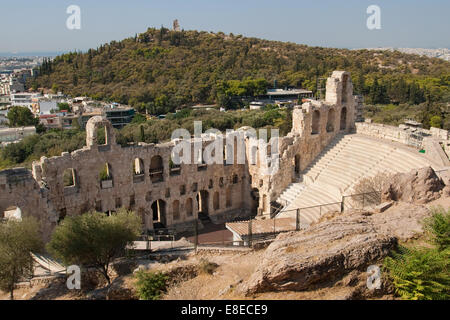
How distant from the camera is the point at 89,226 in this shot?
1697 centimetres

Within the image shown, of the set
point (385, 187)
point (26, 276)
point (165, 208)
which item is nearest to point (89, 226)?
point (26, 276)

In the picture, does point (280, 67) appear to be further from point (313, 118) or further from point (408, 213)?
point (408, 213)

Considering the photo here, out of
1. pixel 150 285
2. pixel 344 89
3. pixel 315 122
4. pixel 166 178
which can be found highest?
pixel 344 89

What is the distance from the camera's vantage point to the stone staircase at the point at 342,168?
2633cm

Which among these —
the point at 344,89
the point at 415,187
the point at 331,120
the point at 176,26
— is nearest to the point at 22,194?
the point at 415,187

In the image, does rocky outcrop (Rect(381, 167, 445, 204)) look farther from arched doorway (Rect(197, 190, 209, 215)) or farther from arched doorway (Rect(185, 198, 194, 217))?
arched doorway (Rect(185, 198, 194, 217))

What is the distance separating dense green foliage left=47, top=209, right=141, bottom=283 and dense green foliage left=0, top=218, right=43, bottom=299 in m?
0.99

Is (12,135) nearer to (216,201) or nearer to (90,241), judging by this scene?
(216,201)

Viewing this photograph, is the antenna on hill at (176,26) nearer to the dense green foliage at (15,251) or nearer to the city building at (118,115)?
the city building at (118,115)

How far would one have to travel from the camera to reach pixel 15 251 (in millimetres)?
15766

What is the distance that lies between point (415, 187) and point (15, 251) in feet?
60.6

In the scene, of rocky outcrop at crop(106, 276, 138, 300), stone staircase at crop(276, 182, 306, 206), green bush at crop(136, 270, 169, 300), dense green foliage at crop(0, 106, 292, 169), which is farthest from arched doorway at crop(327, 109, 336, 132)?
rocky outcrop at crop(106, 276, 138, 300)

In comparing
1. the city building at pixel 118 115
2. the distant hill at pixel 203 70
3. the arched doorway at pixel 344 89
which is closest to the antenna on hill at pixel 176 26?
the distant hill at pixel 203 70

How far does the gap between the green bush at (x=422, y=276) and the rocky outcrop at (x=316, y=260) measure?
38.2 inches
